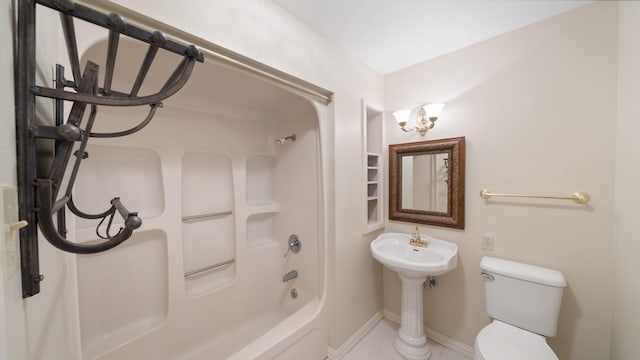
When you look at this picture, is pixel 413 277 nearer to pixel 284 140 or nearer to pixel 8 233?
pixel 284 140

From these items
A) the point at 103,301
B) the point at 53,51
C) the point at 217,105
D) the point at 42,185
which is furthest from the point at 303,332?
the point at 217,105

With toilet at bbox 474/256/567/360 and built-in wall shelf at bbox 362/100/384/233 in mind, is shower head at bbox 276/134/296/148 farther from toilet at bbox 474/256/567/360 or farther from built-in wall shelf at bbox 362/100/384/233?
toilet at bbox 474/256/567/360

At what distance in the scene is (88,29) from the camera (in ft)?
2.42

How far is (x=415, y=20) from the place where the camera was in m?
1.42

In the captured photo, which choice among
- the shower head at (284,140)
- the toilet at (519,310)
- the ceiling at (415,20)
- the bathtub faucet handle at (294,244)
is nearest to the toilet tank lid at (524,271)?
the toilet at (519,310)

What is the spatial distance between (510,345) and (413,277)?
1.96ft

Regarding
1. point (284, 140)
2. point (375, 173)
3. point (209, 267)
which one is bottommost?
point (209, 267)

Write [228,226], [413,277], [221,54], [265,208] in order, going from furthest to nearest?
[265,208], [228,226], [413,277], [221,54]

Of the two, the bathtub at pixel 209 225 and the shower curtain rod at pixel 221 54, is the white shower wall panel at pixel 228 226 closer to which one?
the bathtub at pixel 209 225

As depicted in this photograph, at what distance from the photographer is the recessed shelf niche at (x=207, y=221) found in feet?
6.04

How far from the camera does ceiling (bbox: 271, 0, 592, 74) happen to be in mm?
1291

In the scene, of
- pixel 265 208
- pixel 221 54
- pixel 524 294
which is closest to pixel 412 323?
pixel 524 294

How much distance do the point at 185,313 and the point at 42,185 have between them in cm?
174

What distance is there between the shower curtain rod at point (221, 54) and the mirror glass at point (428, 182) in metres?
0.95
